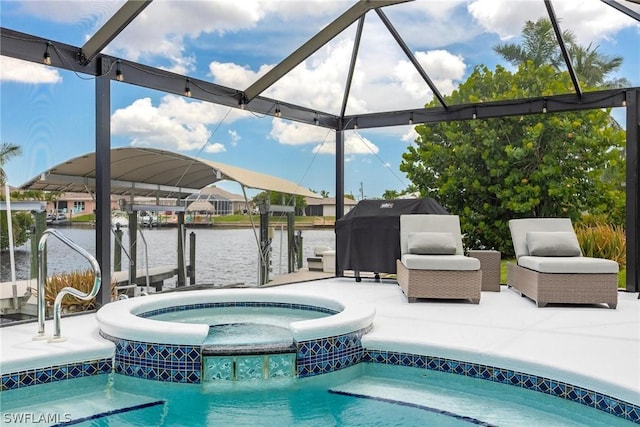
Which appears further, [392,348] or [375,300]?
[375,300]

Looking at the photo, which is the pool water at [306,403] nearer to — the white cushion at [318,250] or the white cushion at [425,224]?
the white cushion at [425,224]

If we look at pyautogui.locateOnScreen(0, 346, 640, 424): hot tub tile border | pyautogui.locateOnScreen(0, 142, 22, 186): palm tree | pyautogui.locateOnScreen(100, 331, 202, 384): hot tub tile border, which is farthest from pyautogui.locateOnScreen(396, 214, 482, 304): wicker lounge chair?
pyautogui.locateOnScreen(0, 142, 22, 186): palm tree

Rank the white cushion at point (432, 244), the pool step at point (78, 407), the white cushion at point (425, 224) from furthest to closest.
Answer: the white cushion at point (425, 224) < the white cushion at point (432, 244) < the pool step at point (78, 407)

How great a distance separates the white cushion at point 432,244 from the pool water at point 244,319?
204 cm

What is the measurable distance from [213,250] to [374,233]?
6862 millimetres

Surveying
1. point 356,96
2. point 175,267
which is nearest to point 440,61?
point 356,96

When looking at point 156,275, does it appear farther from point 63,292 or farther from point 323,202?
point 63,292

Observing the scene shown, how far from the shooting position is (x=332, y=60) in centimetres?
939

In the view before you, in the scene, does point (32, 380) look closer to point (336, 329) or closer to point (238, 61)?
point (336, 329)

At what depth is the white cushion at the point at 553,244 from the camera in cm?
695

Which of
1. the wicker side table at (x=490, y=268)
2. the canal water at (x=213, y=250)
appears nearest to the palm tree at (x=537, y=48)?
the canal water at (x=213, y=250)

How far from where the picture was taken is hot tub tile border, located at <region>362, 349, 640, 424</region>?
3139 millimetres

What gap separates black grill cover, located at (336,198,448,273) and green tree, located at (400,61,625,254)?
537 cm

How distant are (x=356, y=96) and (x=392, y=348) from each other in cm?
1156
